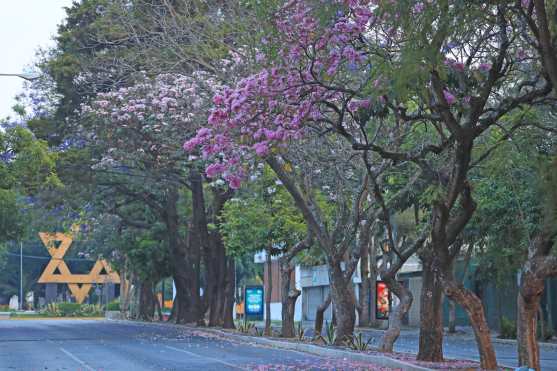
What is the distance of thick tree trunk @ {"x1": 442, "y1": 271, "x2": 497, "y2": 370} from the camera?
18.4 metres

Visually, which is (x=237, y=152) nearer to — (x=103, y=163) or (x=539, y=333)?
(x=103, y=163)

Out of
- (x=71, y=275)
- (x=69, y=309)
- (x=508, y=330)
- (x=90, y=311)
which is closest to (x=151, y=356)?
(x=508, y=330)

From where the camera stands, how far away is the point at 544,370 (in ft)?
72.9

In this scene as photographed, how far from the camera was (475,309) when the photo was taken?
18.5 meters

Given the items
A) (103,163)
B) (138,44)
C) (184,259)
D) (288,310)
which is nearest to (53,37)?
(103,163)

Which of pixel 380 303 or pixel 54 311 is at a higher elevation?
pixel 54 311

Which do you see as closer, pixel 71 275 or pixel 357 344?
pixel 357 344

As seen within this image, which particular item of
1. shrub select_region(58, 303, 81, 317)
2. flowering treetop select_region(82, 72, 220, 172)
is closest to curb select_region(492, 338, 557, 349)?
flowering treetop select_region(82, 72, 220, 172)

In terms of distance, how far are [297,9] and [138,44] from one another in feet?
40.5

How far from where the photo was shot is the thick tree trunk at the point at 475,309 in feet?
60.3

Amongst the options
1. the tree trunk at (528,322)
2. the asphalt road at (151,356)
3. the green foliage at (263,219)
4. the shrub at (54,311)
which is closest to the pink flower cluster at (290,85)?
the tree trunk at (528,322)

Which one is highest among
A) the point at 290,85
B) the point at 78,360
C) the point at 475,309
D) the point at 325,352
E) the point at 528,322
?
the point at 290,85

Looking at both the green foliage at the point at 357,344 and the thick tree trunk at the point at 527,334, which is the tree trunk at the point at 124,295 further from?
the thick tree trunk at the point at 527,334

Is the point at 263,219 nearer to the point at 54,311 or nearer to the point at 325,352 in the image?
the point at 325,352
